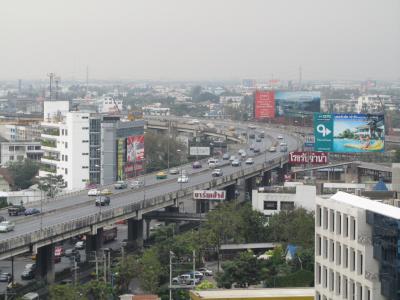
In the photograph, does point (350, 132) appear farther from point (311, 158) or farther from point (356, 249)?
point (356, 249)

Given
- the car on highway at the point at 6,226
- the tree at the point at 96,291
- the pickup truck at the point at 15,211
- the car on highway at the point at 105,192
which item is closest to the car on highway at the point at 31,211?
the pickup truck at the point at 15,211

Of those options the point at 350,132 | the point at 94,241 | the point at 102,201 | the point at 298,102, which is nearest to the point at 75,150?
the point at 102,201

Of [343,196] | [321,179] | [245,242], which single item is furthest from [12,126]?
[343,196]

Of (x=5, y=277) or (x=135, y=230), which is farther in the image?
(x=135, y=230)

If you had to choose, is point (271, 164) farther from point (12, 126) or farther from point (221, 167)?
point (12, 126)

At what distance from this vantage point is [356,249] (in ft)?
45.5

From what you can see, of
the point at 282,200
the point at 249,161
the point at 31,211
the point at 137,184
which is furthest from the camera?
the point at 249,161

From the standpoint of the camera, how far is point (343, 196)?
14.8m

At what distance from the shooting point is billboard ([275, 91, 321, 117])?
198 ft

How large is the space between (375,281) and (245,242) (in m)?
16.6

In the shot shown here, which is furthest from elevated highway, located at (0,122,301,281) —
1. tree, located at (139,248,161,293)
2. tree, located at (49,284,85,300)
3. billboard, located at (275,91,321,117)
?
billboard, located at (275,91,321,117)

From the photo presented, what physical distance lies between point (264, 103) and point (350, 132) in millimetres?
28400

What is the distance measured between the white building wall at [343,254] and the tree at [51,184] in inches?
1102

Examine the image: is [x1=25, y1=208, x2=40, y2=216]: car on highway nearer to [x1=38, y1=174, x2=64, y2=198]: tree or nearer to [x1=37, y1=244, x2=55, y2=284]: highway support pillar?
[x1=37, y1=244, x2=55, y2=284]: highway support pillar
